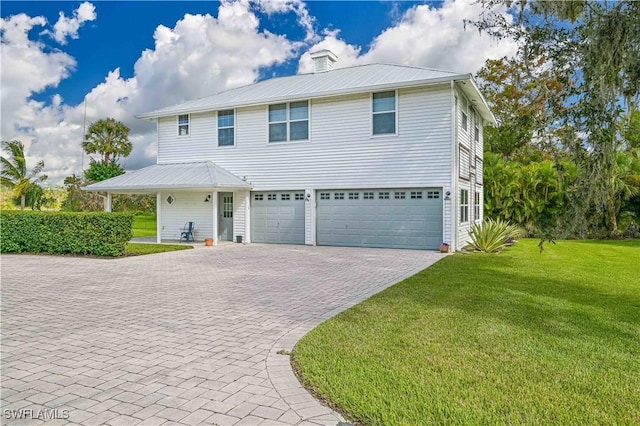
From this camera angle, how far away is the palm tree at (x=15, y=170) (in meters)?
23.9

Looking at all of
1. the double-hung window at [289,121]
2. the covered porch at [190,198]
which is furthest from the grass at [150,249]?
the double-hung window at [289,121]

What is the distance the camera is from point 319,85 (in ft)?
55.3

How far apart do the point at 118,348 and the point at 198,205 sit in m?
14.3

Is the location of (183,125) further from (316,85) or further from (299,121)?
(316,85)

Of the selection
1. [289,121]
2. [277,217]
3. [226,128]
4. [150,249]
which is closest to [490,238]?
[277,217]

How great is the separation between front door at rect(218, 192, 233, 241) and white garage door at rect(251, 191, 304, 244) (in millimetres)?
1124

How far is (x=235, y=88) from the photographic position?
803 inches

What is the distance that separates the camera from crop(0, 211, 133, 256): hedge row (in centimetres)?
1269

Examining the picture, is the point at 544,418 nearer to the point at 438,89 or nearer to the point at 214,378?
the point at 214,378

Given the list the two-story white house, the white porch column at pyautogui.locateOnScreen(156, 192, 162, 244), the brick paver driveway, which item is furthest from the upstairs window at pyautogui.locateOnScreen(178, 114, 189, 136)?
the brick paver driveway

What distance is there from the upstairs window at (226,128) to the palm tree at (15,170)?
573 inches

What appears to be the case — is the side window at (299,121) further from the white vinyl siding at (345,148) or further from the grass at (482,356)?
the grass at (482,356)

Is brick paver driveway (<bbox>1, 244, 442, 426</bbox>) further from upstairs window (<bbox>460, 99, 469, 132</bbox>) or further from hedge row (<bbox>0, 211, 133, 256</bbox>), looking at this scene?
upstairs window (<bbox>460, 99, 469, 132</bbox>)


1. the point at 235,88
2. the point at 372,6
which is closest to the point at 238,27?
the point at 235,88
